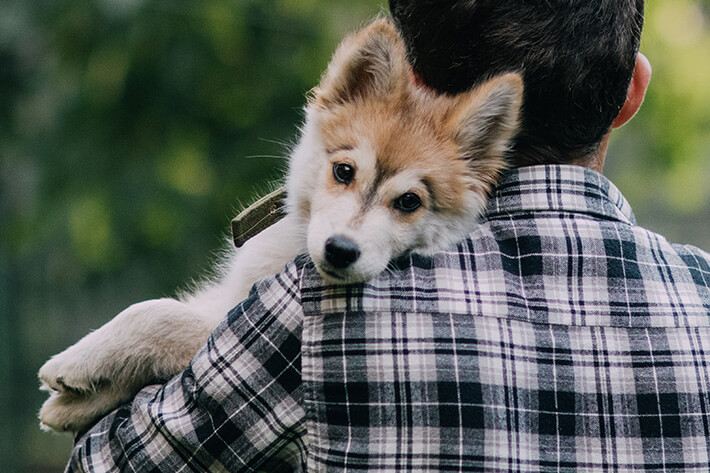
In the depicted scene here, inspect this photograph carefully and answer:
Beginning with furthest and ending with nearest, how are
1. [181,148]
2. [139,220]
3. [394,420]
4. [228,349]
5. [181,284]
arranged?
1. [181,284]
2. [181,148]
3. [139,220]
4. [228,349]
5. [394,420]

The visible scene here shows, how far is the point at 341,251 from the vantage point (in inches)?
82.0

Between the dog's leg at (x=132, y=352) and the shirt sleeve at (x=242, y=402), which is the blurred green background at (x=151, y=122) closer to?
the dog's leg at (x=132, y=352)

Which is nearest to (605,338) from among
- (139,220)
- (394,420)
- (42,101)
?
(394,420)

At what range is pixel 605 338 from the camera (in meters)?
1.85

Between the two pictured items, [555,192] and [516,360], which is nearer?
[516,360]

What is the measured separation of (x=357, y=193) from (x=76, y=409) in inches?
44.9

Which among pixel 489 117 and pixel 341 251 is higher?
pixel 489 117

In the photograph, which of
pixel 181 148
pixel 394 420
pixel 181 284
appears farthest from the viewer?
pixel 181 284

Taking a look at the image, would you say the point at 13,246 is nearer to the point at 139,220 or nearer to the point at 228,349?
the point at 139,220

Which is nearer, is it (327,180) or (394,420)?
(394,420)

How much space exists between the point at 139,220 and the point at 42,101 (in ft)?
5.32

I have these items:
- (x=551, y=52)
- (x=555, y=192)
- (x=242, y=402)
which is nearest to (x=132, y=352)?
(x=242, y=402)

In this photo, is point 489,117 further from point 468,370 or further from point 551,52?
point 468,370

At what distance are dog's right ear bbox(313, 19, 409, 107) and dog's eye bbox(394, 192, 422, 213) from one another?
13.6 inches
